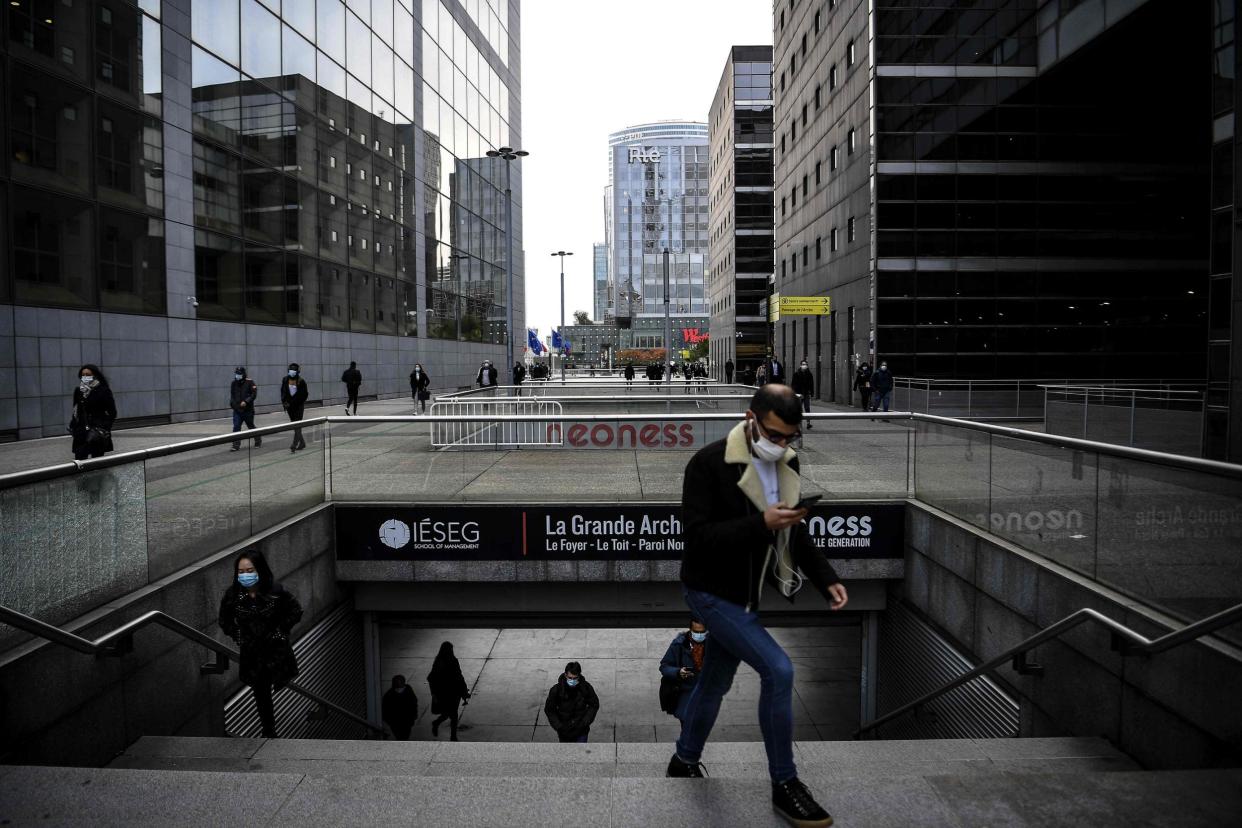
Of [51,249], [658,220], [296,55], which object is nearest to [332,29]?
[296,55]

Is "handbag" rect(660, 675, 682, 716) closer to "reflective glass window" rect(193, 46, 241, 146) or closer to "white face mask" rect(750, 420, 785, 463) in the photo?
"white face mask" rect(750, 420, 785, 463)

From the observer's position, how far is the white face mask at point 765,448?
3250 mm

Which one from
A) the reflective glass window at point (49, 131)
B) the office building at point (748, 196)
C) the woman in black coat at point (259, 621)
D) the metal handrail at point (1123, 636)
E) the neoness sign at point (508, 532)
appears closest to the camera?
the metal handrail at point (1123, 636)

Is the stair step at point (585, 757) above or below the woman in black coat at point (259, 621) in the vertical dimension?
below

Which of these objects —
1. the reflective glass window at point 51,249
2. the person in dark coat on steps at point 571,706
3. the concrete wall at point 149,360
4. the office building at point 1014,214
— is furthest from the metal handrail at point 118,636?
the office building at point 1014,214

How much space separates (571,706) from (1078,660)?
5.20 metres

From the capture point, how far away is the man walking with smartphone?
127 inches

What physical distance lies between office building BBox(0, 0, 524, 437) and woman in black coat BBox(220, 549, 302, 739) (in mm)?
14067

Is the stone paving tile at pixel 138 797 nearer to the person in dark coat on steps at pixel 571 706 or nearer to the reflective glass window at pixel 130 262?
the person in dark coat on steps at pixel 571 706

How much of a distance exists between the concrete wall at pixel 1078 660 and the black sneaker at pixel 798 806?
239cm

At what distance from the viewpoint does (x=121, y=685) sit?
5414 mm

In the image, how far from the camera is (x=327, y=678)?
962cm

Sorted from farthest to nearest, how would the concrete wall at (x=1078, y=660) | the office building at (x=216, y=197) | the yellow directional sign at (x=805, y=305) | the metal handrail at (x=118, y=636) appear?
the yellow directional sign at (x=805, y=305) < the office building at (x=216, y=197) < the metal handrail at (x=118, y=636) < the concrete wall at (x=1078, y=660)

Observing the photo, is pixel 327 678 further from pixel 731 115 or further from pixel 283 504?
pixel 731 115
